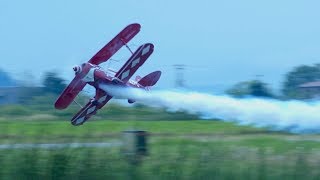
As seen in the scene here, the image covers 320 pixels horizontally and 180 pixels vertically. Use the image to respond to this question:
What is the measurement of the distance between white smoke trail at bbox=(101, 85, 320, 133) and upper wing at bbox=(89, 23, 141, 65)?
1126 millimetres

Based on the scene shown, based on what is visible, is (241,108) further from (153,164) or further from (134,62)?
(153,164)

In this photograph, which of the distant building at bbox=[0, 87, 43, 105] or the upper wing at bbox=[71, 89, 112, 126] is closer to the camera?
the upper wing at bbox=[71, 89, 112, 126]

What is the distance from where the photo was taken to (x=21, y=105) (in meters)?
36.9

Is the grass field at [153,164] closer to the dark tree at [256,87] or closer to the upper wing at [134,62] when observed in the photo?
the upper wing at [134,62]

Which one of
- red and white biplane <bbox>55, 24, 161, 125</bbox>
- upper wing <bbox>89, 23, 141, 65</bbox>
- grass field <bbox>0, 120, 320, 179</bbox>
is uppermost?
upper wing <bbox>89, 23, 141, 65</bbox>

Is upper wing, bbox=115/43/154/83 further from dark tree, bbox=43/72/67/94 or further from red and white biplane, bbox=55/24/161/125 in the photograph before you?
dark tree, bbox=43/72/67/94

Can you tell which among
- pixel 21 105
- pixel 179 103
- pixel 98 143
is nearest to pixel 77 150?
pixel 98 143

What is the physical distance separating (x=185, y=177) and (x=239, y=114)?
8055 mm

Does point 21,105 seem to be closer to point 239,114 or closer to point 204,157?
point 239,114

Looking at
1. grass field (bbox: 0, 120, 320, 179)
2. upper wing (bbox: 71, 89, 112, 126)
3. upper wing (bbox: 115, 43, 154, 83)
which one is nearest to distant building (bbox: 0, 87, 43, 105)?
upper wing (bbox: 71, 89, 112, 126)

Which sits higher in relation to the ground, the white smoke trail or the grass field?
the white smoke trail

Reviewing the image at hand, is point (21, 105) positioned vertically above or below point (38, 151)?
above

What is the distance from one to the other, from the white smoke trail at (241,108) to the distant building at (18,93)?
52.2ft

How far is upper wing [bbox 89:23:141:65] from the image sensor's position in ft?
69.3
